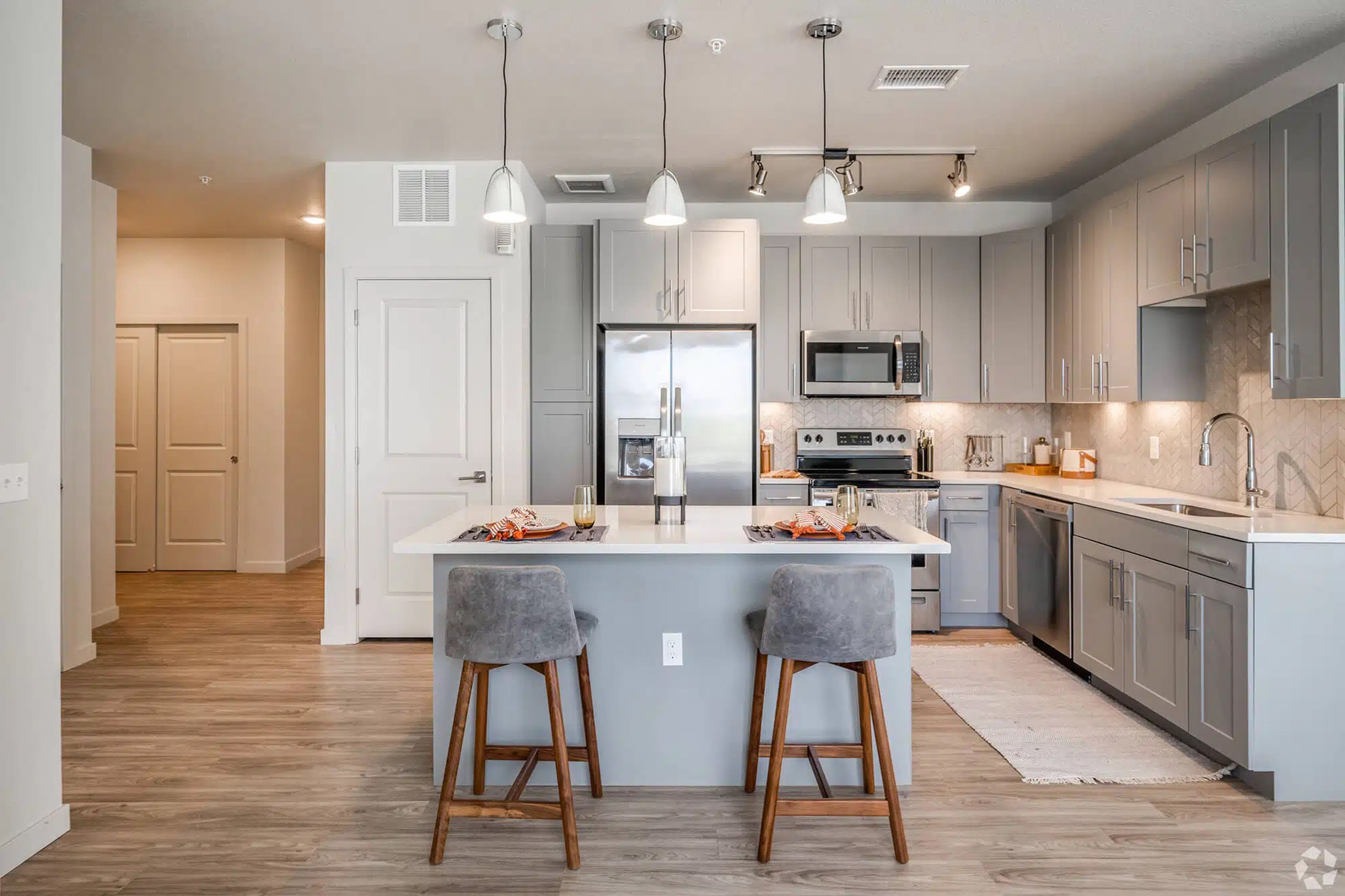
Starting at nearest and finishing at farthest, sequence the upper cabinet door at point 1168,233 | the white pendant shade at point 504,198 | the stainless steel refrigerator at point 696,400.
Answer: the white pendant shade at point 504,198 → the upper cabinet door at point 1168,233 → the stainless steel refrigerator at point 696,400

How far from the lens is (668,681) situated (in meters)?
2.74

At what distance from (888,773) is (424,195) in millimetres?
3735

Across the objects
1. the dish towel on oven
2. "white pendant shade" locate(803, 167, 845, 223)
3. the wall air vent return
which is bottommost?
the dish towel on oven

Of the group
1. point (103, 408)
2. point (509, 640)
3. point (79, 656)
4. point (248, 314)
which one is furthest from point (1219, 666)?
point (248, 314)

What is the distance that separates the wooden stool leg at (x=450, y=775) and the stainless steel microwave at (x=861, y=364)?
10.8 ft

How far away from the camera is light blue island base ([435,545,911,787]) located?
8.96 feet

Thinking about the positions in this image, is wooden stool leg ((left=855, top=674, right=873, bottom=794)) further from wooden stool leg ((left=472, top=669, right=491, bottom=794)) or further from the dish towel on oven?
the dish towel on oven

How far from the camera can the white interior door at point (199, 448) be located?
6.70 meters

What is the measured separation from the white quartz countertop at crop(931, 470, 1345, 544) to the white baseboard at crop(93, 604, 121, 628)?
16.5 feet

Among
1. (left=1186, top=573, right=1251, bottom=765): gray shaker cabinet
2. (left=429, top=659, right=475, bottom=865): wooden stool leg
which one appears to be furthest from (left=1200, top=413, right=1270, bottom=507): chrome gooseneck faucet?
(left=429, top=659, right=475, bottom=865): wooden stool leg

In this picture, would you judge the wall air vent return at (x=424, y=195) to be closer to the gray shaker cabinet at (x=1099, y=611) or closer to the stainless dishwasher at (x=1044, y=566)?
the stainless dishwasher at (x=1044, y=566)

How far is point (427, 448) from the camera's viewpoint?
4586 mm

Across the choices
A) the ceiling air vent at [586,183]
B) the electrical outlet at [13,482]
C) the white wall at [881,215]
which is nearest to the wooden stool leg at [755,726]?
the electrical outlet at [13,482]

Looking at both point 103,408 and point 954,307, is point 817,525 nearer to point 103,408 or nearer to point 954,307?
point 954,307
